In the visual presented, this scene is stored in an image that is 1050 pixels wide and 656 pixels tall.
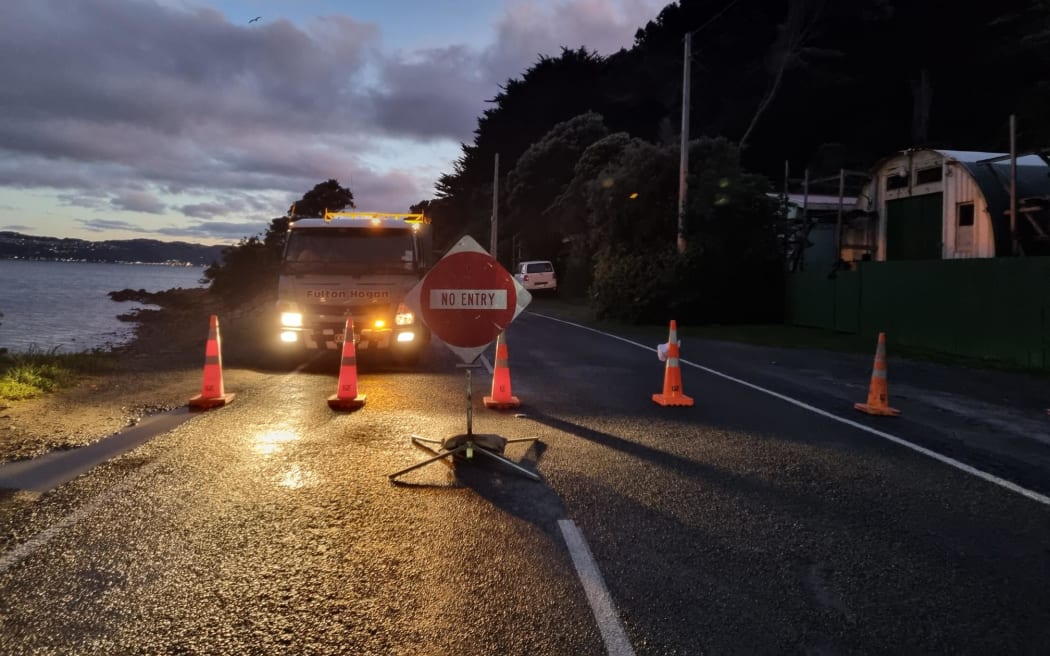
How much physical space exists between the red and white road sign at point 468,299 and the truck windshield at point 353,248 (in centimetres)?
692

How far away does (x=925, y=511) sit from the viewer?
5879 millimetres

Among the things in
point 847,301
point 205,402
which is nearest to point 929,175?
point 847,301

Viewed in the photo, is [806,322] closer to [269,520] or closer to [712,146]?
[712,146]

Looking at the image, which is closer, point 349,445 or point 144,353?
point 349,445

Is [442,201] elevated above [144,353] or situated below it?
above

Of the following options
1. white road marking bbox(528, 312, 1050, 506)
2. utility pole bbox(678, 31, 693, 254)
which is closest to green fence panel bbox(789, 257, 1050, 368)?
utility pole bbox(678, 31, 693, 254)

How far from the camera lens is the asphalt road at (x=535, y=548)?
3.87 metres

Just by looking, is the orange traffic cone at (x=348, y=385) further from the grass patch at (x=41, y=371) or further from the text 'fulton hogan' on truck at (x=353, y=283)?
the grass patch at (x=41, y=371)

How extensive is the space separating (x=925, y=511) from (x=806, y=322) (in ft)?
67.8

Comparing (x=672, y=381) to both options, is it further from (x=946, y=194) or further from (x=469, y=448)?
(x=946, y=194)

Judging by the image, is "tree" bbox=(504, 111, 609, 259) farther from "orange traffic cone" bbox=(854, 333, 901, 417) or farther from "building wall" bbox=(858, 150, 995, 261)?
"orange traffic cone" bbox=(854, 333, 901, 417)

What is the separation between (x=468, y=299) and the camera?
24.0 feet

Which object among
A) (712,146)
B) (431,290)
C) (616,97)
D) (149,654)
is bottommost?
(149,654)

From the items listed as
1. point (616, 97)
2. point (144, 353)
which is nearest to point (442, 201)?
point (616, 97)
